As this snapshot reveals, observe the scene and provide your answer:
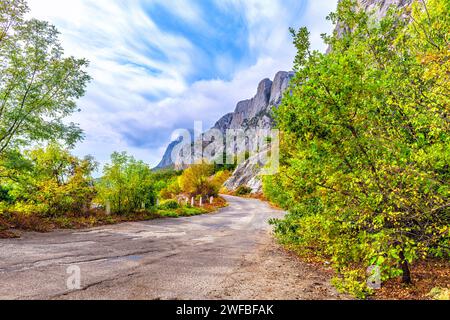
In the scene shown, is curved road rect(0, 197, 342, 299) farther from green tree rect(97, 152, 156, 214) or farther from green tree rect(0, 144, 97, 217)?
green tree rect(97, 152, 156, 214)

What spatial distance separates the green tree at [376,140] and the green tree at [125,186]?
1448 cm

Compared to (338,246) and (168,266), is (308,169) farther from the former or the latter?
(168,266)

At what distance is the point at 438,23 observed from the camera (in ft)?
19.8

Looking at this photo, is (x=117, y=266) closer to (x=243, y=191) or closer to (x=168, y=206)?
(x=168, y=206)

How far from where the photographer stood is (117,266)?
22.7 feet

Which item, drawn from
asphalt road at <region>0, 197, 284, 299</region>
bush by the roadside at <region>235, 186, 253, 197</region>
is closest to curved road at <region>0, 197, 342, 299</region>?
asphalt road at <region>0, 197, 284, 299</region>

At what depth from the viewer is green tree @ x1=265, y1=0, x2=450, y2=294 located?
5059 millimetres

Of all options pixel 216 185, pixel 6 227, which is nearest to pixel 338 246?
pixel 6 227

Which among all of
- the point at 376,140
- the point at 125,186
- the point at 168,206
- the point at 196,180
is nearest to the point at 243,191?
the point at 196,180

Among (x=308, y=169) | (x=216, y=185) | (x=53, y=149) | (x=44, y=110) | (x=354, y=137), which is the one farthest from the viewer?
(x=216, y=185)

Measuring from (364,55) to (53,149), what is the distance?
16.6 meters

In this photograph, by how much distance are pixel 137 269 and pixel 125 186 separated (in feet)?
41.4

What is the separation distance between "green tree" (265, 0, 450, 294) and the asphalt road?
3116 millimetres

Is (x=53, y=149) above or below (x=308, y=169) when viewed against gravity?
above
